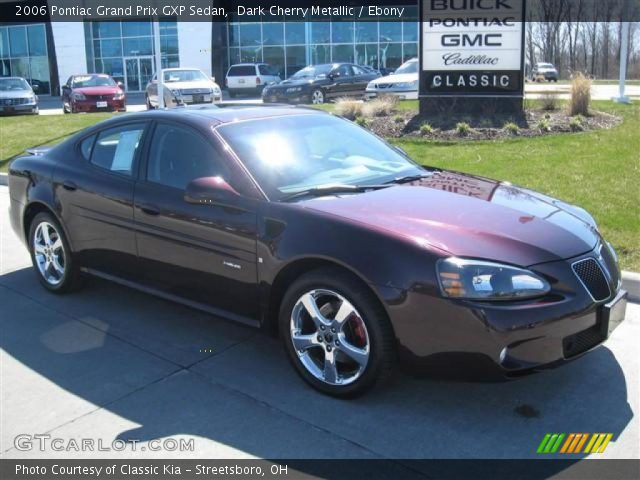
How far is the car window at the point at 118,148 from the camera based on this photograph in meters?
5.09

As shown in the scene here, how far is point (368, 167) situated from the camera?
4855mm

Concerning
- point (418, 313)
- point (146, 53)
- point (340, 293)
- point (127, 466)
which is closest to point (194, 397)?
point (127, 466)

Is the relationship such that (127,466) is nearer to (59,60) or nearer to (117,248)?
(117,248)

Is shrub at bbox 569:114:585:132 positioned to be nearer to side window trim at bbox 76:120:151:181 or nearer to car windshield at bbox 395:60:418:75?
side window trim at bbox 76:120:151:181

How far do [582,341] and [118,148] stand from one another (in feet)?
11.7

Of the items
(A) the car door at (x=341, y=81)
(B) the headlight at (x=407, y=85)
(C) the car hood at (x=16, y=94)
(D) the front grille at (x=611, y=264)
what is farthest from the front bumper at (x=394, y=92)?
(D) the front grille at (x=611, y=264)

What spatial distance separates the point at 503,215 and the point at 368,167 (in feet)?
3.81

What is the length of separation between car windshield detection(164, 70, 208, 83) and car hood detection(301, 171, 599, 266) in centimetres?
2026

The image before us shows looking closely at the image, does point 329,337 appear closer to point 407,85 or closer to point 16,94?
point 407,85

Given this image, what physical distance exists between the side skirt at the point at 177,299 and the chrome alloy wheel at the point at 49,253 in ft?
1.08

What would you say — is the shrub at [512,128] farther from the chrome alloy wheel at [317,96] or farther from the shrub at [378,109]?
the chrome alloy wheel at [317,96]

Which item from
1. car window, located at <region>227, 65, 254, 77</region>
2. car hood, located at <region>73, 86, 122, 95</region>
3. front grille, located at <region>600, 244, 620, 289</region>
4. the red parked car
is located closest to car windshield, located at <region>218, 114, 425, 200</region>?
front grille, located at <region>600, 244, 620, 289</region>

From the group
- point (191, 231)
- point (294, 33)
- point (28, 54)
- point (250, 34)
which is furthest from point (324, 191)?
point (28, 54)

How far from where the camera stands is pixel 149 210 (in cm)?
476
